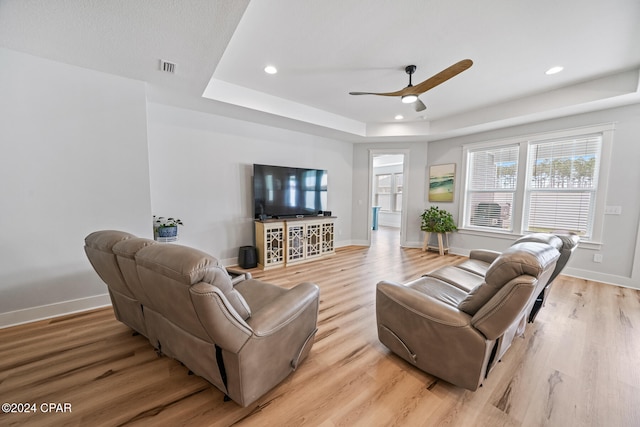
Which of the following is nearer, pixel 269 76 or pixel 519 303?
pixel 519 303

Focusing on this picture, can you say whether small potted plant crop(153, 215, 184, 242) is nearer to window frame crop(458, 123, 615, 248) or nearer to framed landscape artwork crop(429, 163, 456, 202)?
framed landscape artwork crop(429, 163, 456, 202)

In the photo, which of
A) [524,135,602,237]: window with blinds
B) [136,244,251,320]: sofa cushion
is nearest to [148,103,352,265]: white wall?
[136,244,251,320]: sofa cushion

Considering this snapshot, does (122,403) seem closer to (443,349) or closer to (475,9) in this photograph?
(443,349)

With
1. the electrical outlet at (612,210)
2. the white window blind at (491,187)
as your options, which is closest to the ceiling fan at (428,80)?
the white window blind at (491,187)

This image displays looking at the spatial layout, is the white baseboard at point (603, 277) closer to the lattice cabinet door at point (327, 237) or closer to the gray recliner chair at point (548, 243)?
the gray recliner chair at point (548, 243)

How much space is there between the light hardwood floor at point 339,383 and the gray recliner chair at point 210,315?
0.52ft

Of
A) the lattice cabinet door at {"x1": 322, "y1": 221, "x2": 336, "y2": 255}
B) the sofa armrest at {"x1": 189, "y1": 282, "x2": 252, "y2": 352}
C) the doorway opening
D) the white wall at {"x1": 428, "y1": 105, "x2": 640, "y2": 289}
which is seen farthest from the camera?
the doorway opening

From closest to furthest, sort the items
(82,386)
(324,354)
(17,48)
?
1. (82,386)
2. (324,354)
3. (17,48)

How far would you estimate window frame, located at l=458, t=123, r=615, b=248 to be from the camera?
3422 mm

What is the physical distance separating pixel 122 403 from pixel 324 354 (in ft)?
4.27

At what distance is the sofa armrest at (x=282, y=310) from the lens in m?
1.26

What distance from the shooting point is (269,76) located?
9.88 feet

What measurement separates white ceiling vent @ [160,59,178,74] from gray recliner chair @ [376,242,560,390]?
2.88 meters

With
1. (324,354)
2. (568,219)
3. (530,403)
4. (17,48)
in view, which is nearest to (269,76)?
(17,48)
